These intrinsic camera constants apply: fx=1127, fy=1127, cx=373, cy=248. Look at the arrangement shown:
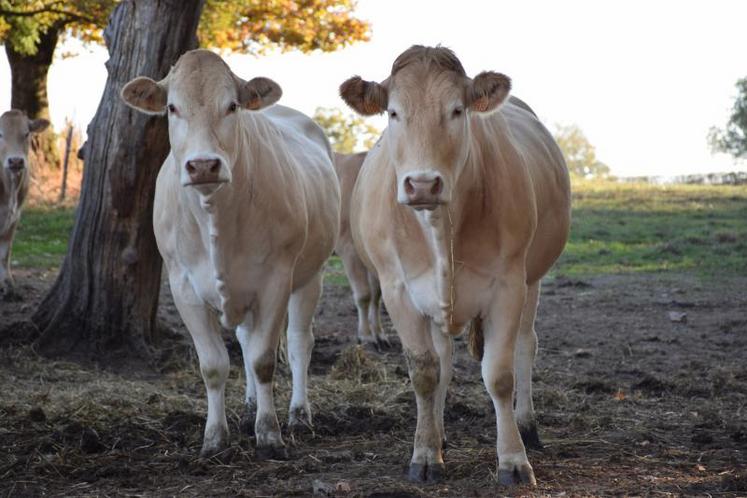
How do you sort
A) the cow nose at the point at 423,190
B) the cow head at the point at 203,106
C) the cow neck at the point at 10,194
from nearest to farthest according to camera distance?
the cow nose at the point at 423,190, the cow head at the point at 203,106, the cow neck at the point at 10,194

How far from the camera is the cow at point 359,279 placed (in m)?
10.8

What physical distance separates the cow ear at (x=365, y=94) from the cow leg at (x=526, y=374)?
1.61 meters

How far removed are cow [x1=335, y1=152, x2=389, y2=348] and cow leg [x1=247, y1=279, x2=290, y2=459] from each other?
409 cm

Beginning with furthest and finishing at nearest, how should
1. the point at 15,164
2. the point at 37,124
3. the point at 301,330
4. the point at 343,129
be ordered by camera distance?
the point at 343,129
the point at 37,124
the point at 15,164
the point at 301,330

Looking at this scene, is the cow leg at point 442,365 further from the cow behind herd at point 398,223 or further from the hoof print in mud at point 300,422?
the hoof print in mud at point 300,422

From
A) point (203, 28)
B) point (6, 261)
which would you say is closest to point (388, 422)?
point (6, 261)

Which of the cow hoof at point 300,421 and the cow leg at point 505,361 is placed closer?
the cow leg at point 505,361

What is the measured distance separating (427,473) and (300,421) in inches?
66.6

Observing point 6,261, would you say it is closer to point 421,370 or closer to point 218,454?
point 218,454

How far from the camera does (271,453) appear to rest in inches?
246

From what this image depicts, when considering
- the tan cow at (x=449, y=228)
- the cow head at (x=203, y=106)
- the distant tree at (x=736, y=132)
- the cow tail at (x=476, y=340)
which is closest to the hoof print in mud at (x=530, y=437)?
Result: the cow tail at (x=476, y=340)

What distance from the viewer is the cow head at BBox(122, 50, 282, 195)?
18.6 ft

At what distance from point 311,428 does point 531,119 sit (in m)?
2.36

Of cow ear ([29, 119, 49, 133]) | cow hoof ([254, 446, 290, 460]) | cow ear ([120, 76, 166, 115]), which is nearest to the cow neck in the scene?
cow ear ([29, 119, 49, 133])
